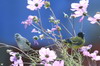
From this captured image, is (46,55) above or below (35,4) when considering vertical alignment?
below

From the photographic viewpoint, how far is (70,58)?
2.04ft

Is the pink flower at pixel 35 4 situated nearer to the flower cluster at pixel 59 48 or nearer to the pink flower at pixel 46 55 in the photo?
the flower cluster at pixel 59 48

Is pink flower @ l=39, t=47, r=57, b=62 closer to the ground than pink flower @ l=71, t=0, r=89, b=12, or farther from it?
closer to the ground

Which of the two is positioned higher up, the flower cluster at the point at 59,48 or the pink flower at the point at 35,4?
the pink flower at the point at 35,4

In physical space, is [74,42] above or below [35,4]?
below

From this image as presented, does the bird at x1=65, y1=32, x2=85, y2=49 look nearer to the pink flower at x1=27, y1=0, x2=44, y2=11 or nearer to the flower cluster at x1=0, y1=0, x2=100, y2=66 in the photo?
the flower cluster at x1=0, y1=0, x2=100, y2=66

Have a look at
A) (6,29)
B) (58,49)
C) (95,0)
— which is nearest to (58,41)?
(58,49)

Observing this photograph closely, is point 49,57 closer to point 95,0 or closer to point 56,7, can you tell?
point 56,7

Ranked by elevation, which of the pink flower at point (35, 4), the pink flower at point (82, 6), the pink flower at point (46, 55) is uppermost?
the pink flower at point (35, 4)

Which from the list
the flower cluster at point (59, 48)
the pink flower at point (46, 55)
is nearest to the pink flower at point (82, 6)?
the flower cluster at point (59, 48)

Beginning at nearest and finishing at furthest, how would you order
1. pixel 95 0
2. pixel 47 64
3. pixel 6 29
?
pixel 47 64, pixel 95 0, pixel 6 29

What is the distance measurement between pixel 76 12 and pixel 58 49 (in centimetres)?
11

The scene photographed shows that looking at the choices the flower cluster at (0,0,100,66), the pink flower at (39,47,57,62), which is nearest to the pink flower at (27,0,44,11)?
the flower cluster at (0,0,100,66)

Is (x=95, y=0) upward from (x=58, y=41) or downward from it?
upward
